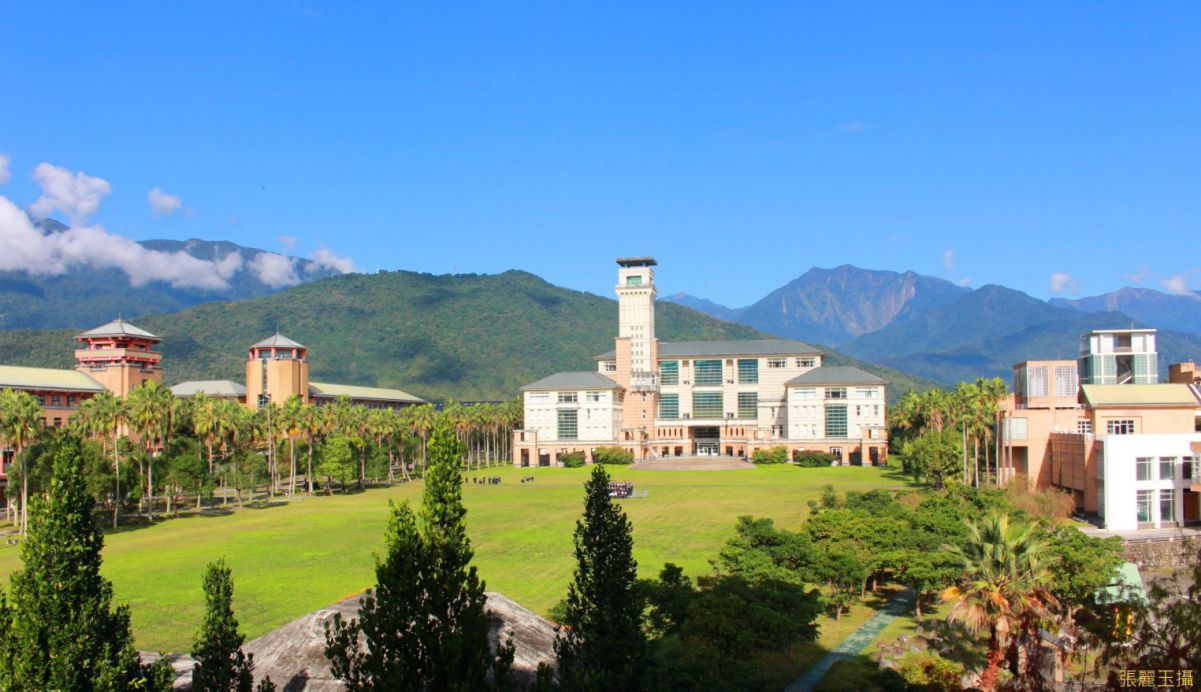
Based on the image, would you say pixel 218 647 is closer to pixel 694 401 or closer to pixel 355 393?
pixel 694 401

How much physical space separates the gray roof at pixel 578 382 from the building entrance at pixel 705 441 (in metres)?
14.4

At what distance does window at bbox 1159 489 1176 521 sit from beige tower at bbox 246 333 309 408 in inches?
4242

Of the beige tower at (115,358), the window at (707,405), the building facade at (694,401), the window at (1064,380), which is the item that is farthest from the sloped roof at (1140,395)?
the beige tower at (115,358)

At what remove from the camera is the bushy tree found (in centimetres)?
2211

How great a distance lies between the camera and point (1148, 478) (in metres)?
56.8

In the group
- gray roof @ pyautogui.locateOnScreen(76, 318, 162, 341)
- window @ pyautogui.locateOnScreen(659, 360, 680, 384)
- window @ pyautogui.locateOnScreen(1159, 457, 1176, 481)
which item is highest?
gray roof @ pyautogui.locateOnScreen(76, 318, 162, 341)

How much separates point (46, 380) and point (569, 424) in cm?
6329

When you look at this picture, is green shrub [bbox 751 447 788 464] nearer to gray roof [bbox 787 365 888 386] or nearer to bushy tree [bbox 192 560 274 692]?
gray roof [bbox 787 365 888 386]

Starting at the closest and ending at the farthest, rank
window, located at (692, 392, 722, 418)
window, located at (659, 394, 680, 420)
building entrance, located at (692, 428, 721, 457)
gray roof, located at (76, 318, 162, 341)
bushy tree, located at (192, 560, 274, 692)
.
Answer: bushy tree, located at (192, 560, 274, 692) < gray roof, located at (76, 318, 162, 341) < building entrance, located at (692, 428, 721, 457) < window, located at (692, 392, 722, 418) < window, located at (659, 394, 680, 420)

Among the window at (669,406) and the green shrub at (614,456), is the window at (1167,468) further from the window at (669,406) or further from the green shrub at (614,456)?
the window at (669,406)

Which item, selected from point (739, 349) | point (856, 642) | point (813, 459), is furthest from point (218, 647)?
point (739, 349)

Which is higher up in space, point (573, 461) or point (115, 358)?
point (115, 358)

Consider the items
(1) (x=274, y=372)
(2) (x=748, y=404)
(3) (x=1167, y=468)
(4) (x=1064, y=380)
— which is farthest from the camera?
(2) (x=748, y=404)

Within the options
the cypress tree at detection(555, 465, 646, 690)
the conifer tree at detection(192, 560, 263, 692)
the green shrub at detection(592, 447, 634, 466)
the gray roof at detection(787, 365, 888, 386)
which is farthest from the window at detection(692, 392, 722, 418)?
the conifer tree at detection(192, 560, 263, 692)
